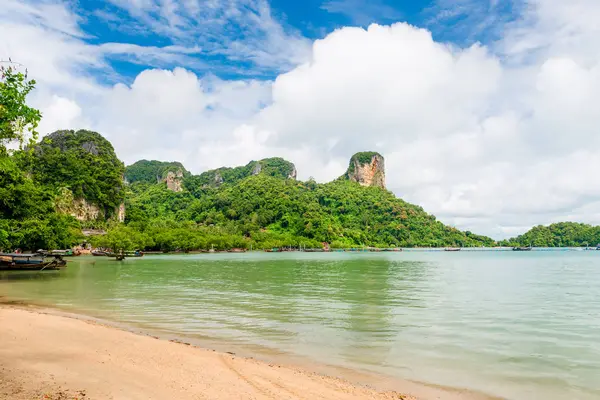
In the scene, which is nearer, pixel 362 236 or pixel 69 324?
pixel 69 324

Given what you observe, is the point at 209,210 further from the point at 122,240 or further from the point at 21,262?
the point at 21,262

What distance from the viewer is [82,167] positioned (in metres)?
114

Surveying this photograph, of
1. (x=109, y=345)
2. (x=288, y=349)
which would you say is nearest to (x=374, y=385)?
(x=288, y=349)

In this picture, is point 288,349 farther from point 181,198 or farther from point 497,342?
point 181,198

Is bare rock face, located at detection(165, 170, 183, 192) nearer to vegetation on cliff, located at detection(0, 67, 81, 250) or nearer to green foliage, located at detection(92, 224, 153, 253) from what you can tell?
green foliage, located at detection(92, 224, 153, 253)

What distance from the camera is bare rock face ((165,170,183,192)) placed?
18988cm

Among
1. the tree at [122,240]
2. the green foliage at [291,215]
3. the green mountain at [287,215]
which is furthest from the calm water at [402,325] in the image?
the green foliage at [291,215]

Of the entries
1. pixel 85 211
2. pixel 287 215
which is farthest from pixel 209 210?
pixel 85 211

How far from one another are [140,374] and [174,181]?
192 meters

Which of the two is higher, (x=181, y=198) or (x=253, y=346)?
(x=181, y=198)

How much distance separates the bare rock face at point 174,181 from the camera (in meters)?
190

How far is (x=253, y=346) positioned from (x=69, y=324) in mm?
5567

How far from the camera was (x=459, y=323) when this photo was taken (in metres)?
15.7

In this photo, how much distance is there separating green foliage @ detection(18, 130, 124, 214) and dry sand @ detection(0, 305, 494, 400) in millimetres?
101692
